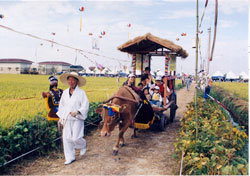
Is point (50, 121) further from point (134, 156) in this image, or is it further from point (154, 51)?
point (154, 51)

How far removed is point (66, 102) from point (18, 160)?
1.45 meters

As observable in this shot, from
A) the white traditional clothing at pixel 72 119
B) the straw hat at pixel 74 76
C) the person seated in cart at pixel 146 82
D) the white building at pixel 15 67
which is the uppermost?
the white building at pixel 15 67

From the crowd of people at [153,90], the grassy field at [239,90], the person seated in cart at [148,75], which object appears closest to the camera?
the crowd of people at [153,90]

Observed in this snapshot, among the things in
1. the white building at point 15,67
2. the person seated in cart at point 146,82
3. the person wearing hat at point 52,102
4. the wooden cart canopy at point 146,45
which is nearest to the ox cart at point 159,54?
the wooden cart canopy at point 146,45

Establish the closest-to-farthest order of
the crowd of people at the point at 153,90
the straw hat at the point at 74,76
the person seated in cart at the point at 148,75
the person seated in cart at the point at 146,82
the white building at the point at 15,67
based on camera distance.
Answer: the straw hat at the point at 74,76 → the crowd of people at the point at 153,90 → the person seated in cart at the point at 146,82 → the person seated in cart at the point at 148,75 → the white building at the point at 15,67

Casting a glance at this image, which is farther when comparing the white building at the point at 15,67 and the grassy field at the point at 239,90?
the white building at the point at 15,67

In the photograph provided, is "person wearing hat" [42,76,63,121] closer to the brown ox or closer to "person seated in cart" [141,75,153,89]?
the brown ox

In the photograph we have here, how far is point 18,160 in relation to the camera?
14.5 feet

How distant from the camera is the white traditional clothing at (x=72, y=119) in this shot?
15.2 ft

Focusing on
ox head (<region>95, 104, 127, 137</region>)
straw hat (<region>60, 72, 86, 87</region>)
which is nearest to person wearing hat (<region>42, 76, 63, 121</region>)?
straw hat (<region>60, 72, 86, 87</region>)

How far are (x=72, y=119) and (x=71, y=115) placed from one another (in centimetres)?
22

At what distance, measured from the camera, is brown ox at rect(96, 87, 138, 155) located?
454 centimetres

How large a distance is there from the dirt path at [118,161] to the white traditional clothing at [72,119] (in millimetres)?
333

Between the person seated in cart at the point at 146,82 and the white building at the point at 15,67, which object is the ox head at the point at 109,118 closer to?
the person seated in cart at the point at 146,82
